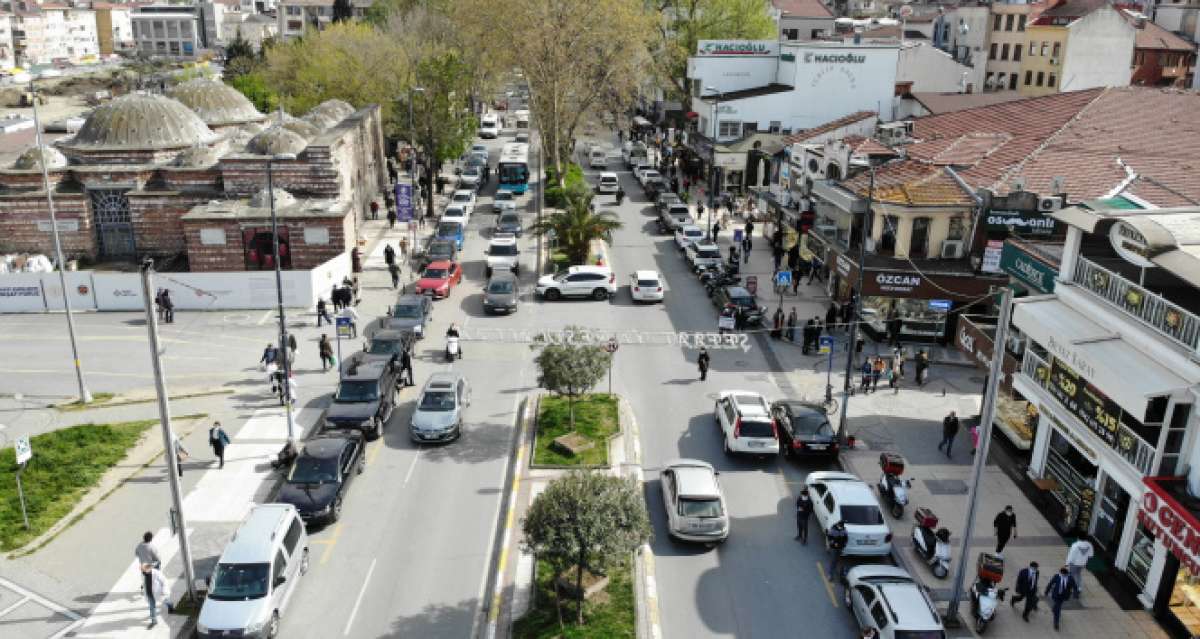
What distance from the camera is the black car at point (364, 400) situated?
25.5 m

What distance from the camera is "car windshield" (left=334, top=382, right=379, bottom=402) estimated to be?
26.4 meters

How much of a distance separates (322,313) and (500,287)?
292 inches

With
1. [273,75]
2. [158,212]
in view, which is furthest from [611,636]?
[273,75]

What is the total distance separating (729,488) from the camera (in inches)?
930

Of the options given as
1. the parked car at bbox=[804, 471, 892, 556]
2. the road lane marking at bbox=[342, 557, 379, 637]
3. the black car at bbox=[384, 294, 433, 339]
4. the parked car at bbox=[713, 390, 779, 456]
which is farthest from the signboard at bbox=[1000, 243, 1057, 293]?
the black car at bbox=[384, 294, 433, 339]

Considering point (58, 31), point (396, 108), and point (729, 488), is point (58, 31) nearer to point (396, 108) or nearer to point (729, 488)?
point (396, 108)

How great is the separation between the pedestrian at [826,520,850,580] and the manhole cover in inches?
192

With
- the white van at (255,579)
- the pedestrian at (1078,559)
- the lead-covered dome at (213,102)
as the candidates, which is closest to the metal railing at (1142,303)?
the pedestrian at (1078,559)

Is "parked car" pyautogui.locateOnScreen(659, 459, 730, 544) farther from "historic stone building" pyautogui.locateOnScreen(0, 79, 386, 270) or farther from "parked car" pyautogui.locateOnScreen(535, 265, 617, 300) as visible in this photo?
"historic stone building" pyautogui.locateOnScreen(0, 79, 386, 270)

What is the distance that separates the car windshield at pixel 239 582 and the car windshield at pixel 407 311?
17.1 meters

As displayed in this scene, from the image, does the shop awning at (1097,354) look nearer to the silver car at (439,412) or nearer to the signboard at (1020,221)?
the signboard at (1020,221)

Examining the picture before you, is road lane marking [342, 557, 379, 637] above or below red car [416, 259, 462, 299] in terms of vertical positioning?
below

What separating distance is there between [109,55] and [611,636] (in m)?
210

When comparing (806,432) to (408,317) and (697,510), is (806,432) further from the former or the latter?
(408,317)
